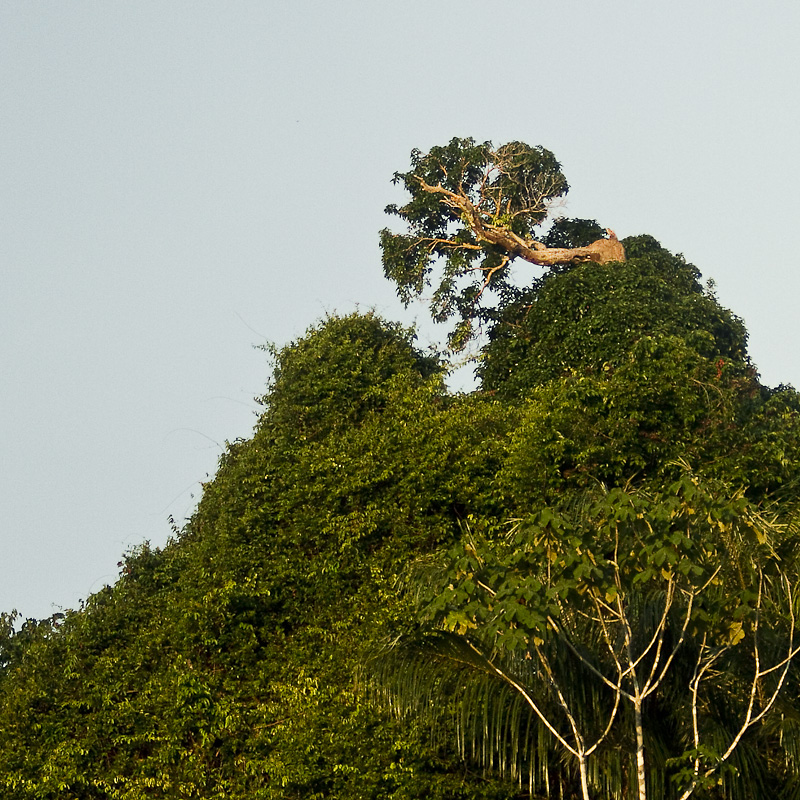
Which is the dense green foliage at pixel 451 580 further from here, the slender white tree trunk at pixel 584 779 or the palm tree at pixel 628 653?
the slender white tree trunk at pixel 584 779

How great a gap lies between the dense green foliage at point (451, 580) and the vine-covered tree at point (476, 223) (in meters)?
1.55

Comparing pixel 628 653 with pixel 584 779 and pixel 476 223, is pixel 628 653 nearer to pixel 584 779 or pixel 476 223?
pixel 584 779

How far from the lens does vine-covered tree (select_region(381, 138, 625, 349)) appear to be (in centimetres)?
2612

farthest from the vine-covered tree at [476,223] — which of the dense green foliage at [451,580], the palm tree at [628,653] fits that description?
the palm tree at [628,653]

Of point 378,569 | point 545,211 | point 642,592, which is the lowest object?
point 642,592

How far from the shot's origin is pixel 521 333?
76.6 ft

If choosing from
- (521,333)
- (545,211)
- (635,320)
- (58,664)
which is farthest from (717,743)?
(545,211)

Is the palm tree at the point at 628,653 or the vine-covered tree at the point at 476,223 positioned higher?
the vine-covered tree at the point at 476,223

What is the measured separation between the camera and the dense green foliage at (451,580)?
8.06 meters

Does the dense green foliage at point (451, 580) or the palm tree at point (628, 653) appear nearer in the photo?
the palm tree at point (628, 653)

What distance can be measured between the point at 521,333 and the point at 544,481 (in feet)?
27.3

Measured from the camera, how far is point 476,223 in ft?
86.3

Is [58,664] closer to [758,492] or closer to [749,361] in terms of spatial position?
[758,492]

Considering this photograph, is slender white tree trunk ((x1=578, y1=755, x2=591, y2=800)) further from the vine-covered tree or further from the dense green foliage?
the vine-covered tree
